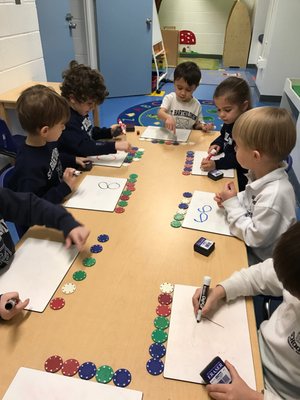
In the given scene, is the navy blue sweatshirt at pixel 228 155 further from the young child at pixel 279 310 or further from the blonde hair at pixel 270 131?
the young child at pixel 279 310

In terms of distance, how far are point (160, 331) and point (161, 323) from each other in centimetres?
2

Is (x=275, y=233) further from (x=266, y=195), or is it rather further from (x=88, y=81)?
(x=88, y=81)

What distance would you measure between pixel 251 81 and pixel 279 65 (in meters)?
1.04

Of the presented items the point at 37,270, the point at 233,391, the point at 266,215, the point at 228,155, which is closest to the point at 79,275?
the point at 37,270

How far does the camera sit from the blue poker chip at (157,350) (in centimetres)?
64

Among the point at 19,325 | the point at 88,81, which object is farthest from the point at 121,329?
the point at 88,81

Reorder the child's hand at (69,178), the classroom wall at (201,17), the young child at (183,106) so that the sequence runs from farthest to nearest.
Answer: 1. the classroom wall at (201,17)
2. the young child at (183,106)
3. the child's hand at (69,178)

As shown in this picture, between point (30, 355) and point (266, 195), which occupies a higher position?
point (266, 195)

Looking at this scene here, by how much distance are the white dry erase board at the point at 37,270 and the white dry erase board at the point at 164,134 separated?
3.10ft

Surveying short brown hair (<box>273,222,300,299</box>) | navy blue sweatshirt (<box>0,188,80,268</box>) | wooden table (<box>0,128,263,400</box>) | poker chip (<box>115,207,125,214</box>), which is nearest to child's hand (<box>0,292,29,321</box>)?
wooden table (<box>0,128,263,400</box>)

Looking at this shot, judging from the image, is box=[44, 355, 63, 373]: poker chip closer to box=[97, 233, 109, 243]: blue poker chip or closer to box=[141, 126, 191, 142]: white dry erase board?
box=[97, 233, 109, 243]: blue poker chip

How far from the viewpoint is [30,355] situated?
635 millimetres

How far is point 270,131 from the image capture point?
37.8 inches

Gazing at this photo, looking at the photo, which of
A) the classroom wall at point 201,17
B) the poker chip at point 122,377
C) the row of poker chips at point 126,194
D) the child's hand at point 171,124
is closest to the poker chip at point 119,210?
the row of poker chips at point 126,194
